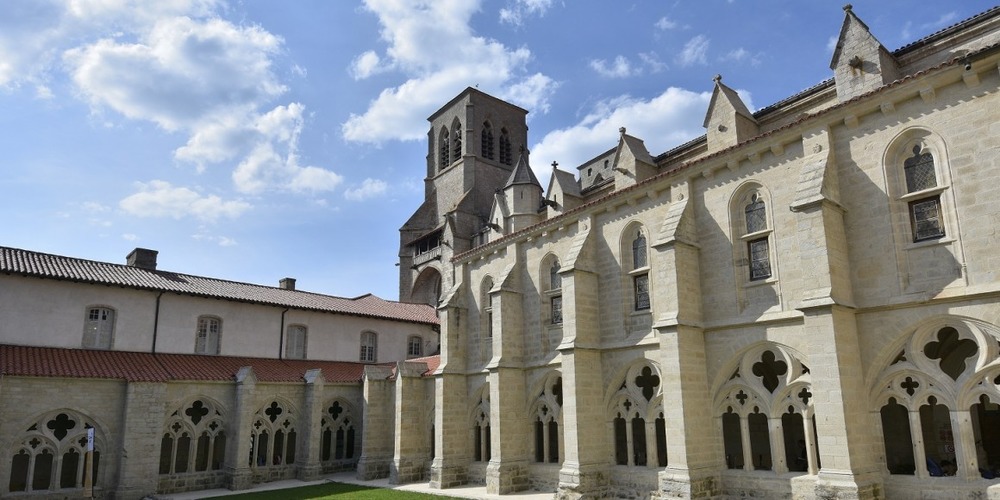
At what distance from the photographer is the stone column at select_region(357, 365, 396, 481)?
90.3 feet

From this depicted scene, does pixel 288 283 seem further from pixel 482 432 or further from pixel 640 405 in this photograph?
pixel 640 405

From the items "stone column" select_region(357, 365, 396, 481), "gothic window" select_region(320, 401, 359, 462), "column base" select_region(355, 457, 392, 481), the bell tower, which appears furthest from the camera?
the bell tower

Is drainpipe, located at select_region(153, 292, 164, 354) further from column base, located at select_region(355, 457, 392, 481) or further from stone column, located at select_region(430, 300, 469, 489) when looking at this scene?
stone column, located at select_region(430, 300, 469, 489)

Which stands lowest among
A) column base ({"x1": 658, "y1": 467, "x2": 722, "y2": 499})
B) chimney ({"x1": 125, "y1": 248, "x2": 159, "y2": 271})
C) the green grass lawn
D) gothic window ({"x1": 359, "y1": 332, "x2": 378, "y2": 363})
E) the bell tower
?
the green grass lawn

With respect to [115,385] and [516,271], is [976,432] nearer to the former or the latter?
[516,271]

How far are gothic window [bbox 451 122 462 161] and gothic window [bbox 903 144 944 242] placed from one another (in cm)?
3959

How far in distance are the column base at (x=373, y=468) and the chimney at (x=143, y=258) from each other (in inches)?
532

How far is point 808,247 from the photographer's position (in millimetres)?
14305

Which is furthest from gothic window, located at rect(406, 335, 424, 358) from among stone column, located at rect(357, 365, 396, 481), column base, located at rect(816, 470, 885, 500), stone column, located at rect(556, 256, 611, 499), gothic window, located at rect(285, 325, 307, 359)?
column base, located at rect(816, 470, 885, 500)

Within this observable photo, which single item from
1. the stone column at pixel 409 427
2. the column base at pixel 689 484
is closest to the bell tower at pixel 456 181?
the stone column at pixel 409 427

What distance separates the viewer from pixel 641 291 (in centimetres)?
1966

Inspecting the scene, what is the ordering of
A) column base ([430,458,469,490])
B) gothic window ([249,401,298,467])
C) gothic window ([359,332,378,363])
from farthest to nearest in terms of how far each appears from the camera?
gothic window ([359,332,378,363])
gothic window ([249,401,298,467])
column base ([430,458,469,490])

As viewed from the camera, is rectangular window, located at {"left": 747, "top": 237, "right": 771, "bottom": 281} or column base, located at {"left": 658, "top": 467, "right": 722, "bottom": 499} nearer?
column base, located at {"left": 658, "top": 467, "right": 722, "bottom": 499}

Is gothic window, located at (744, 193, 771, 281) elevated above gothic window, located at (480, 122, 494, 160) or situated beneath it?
situated beneath
